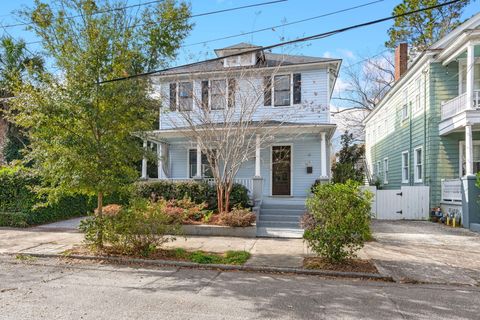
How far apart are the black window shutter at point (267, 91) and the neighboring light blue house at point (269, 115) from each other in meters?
0.04

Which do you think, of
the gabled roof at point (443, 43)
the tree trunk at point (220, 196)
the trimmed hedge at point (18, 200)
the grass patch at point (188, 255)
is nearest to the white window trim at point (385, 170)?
the gabled roof at point (443, 43)

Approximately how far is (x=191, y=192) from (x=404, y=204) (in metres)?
8.77

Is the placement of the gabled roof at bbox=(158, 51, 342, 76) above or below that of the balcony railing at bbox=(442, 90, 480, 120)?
above

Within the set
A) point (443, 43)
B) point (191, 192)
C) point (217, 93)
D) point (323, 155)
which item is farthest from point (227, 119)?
point (443, 43)

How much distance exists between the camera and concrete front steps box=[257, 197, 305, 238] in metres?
10.4

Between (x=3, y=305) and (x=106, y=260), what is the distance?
270cm

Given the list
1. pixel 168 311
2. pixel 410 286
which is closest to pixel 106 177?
pixel 168 311

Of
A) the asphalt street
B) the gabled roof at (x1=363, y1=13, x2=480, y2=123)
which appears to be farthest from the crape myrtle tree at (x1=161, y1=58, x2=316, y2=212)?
the gabled roof at (x1=363, y1=13, x2=480, y2=123)

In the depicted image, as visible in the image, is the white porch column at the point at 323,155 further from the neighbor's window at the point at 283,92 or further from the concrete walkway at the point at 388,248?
the concrete walkway at the point at 388,248

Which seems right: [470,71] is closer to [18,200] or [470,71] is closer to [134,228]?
[134,228]

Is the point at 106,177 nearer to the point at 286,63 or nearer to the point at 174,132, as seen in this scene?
the point at 174,132

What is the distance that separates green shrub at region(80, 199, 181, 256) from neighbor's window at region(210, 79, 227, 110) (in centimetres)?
607

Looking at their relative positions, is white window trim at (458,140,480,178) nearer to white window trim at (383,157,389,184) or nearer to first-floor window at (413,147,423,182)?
first-floor window at (413,147,423,182)

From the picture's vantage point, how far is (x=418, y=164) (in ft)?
50.4
